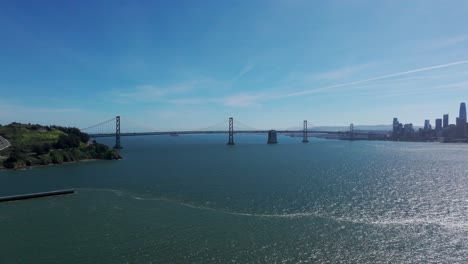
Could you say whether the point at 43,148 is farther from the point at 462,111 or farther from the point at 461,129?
the point at 462,111

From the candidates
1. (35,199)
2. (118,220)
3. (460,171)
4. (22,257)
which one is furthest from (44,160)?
(460,171)

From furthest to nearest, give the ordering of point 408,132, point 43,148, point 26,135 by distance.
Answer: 1. point 408,132
2. point 26,135
3. point 43,148

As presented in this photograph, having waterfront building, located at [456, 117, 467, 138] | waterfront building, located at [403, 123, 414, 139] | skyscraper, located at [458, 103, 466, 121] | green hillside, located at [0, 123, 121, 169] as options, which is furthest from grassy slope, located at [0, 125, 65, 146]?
skyscraper, located at [458, 103, 466, 121]

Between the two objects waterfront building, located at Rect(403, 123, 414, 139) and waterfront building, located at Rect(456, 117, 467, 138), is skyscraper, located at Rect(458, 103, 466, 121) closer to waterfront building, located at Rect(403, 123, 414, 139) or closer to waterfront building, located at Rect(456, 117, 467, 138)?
waterfront building, located at Rect(456, 117, 467, 138)

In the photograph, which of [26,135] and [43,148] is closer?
[43,148]

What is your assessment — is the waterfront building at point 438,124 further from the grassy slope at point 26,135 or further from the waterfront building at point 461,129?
the grassy slope at point 26,135

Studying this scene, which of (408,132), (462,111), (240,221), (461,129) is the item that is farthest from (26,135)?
(462,111)

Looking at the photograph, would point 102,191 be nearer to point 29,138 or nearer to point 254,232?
point 254,232

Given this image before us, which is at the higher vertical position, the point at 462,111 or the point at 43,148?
the point at 462,111

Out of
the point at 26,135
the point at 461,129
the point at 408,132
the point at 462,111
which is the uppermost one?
the point at 462,111
